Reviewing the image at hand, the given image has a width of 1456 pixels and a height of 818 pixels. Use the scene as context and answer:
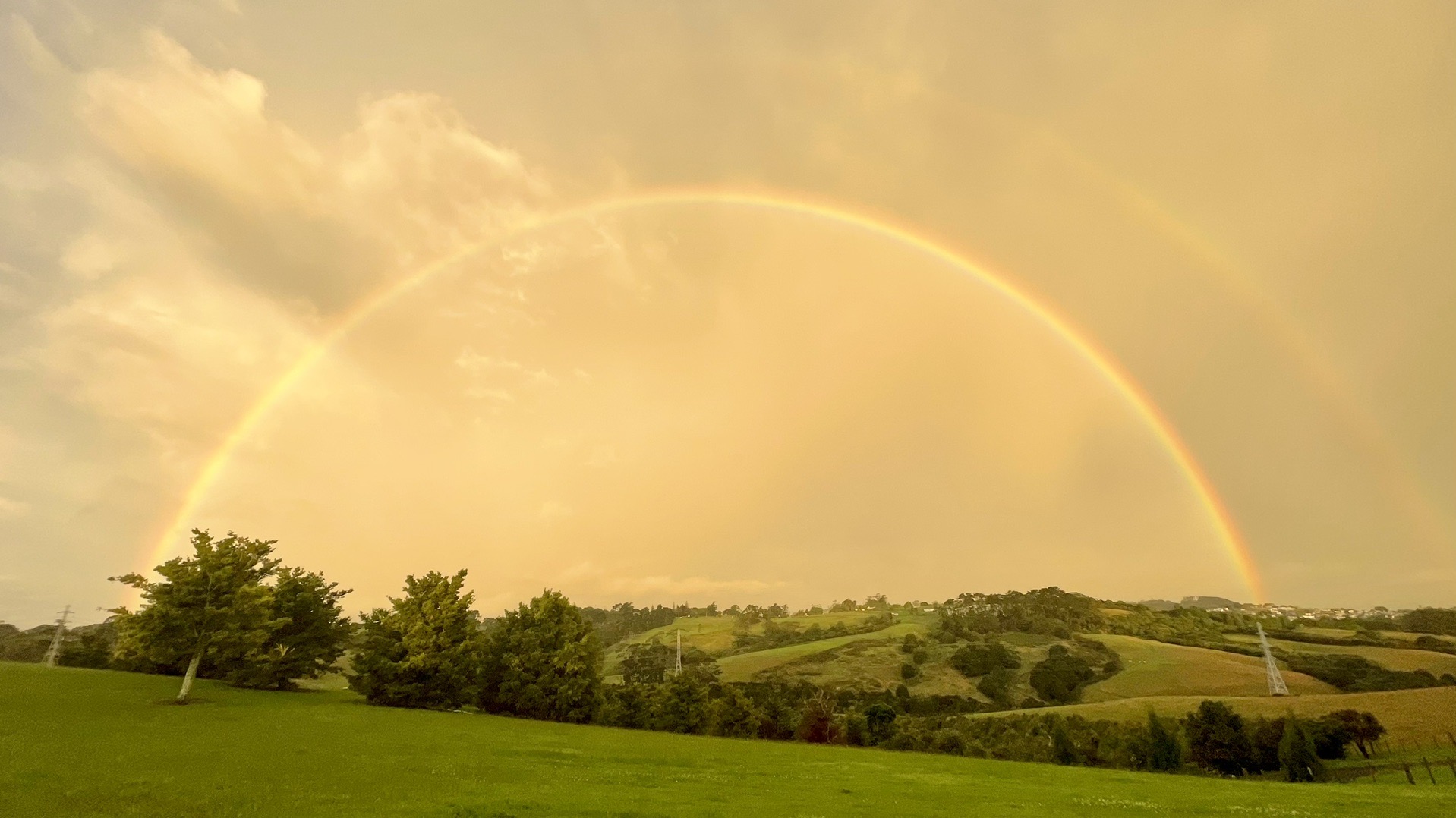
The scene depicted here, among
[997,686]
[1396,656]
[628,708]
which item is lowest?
[628,708]

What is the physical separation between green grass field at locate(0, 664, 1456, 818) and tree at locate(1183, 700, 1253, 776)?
26205 mm

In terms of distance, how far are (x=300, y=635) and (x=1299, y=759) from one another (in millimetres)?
103920

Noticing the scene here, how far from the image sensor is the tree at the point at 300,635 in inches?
2793

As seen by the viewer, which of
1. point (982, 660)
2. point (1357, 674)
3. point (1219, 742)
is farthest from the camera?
point (982, 660)

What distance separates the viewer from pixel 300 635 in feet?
247

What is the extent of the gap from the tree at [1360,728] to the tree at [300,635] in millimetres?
118879

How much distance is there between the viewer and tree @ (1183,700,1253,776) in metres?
73.0

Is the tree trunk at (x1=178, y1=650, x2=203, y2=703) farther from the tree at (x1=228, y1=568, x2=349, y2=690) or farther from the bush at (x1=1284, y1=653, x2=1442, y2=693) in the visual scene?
the bush at (x1=1284, y1=653, x2=1442, y2=693)

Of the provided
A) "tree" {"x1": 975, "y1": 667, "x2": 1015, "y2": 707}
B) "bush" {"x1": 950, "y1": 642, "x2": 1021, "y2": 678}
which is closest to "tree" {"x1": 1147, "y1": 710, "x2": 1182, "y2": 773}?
"tree" {"x1": 975, "y1": 667, "x2": 1015, "y2": 707}

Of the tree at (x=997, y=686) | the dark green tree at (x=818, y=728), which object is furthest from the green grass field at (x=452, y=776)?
the tree at (x=997, y=686)

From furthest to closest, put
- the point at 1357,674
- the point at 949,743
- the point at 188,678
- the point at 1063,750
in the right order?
the point at 1357,674 < the point at 949,743 < the point at 1063,750 < the point at 188,678

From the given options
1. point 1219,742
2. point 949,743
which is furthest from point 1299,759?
point 949,743

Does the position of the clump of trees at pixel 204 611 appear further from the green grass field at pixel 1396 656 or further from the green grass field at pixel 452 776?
the green grass field at pixel 1396 656

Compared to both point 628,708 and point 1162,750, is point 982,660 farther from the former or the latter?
point 628,708
